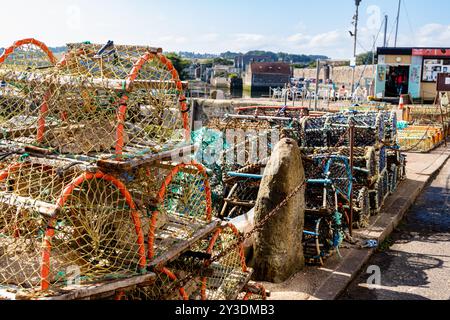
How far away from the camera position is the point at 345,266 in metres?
5.71

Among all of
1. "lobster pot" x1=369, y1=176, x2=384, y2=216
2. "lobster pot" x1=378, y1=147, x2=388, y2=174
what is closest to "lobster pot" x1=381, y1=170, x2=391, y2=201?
"lobster pot" x1=378, y1=147, x2=388, y2=174

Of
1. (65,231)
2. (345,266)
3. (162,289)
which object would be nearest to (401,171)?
(345,266)

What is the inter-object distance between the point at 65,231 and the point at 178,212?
4.12ft

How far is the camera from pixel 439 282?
550 cm

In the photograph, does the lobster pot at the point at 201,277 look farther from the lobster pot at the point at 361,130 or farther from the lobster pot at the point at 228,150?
the lobster pot at the point at 361,130

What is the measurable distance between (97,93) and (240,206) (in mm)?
3650

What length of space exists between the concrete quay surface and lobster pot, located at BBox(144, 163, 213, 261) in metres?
1.22

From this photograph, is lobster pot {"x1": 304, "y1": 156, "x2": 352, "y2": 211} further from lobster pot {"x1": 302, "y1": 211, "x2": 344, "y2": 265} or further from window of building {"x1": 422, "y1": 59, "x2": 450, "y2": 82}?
window of building {"x1": 422, "y1": 59, "x2": 450, "y2": 82}

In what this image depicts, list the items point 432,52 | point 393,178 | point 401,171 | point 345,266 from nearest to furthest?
point 345,266, point 393,178, point 401,171, point 432,52

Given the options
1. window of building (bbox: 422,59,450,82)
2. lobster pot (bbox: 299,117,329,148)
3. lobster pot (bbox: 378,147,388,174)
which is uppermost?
window of building (bbox: 422,59,450,82)

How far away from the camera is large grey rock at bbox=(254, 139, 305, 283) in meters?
5.13

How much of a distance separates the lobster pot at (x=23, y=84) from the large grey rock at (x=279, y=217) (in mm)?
2383

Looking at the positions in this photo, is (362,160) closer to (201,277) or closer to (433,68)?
(201,277)
